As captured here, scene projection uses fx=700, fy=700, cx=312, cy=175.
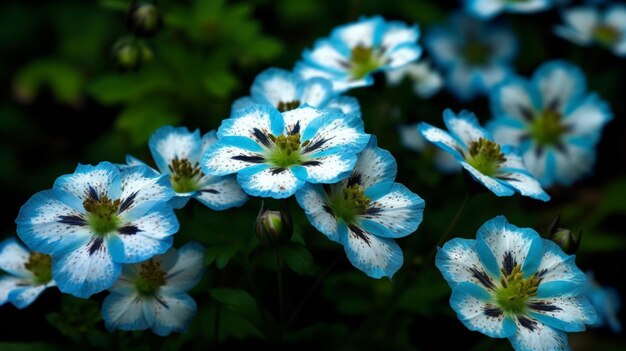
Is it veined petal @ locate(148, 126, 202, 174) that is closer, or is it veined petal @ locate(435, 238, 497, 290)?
veined petal @ locate(435, 238, 497, 290)

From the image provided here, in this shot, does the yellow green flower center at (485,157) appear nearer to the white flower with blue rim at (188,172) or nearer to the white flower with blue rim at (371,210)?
the white flower with blue rim at (371,210)

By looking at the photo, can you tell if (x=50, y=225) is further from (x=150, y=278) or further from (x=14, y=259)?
(x=14, y=259)

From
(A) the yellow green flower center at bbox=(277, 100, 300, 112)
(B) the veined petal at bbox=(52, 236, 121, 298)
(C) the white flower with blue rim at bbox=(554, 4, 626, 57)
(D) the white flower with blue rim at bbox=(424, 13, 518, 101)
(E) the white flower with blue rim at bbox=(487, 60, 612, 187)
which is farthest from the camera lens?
(D) the white flower with blue rim at bbox=(424, 13, 518, 101)

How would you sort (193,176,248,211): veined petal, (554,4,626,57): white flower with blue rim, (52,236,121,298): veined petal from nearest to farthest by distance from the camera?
(52,236,121,298): veined petal → (193,176,248,211): veined petal → (554,4,626,57): white flower with blue rim

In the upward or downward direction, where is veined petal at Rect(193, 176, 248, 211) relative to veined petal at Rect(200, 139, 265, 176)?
downward

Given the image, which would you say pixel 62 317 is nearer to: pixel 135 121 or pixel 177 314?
pixel 177 314

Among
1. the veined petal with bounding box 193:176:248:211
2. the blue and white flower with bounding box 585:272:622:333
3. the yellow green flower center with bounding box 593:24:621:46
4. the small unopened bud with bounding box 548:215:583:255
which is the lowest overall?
the blue and white flower with bounding box 585:272:622:333

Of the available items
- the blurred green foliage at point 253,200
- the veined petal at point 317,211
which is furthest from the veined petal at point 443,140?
the veined petal at point 317,211

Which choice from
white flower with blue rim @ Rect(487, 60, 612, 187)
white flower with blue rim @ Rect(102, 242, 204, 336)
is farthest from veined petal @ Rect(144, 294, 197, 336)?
white flower with blue rim @ Rect(487, 60, 612, 187)

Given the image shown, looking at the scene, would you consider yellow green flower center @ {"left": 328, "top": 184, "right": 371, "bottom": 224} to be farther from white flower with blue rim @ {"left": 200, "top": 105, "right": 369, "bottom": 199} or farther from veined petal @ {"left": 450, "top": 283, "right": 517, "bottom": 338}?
veined petal @ {"left": 450, "top": 283, "right": 517, "bottom": 338}
